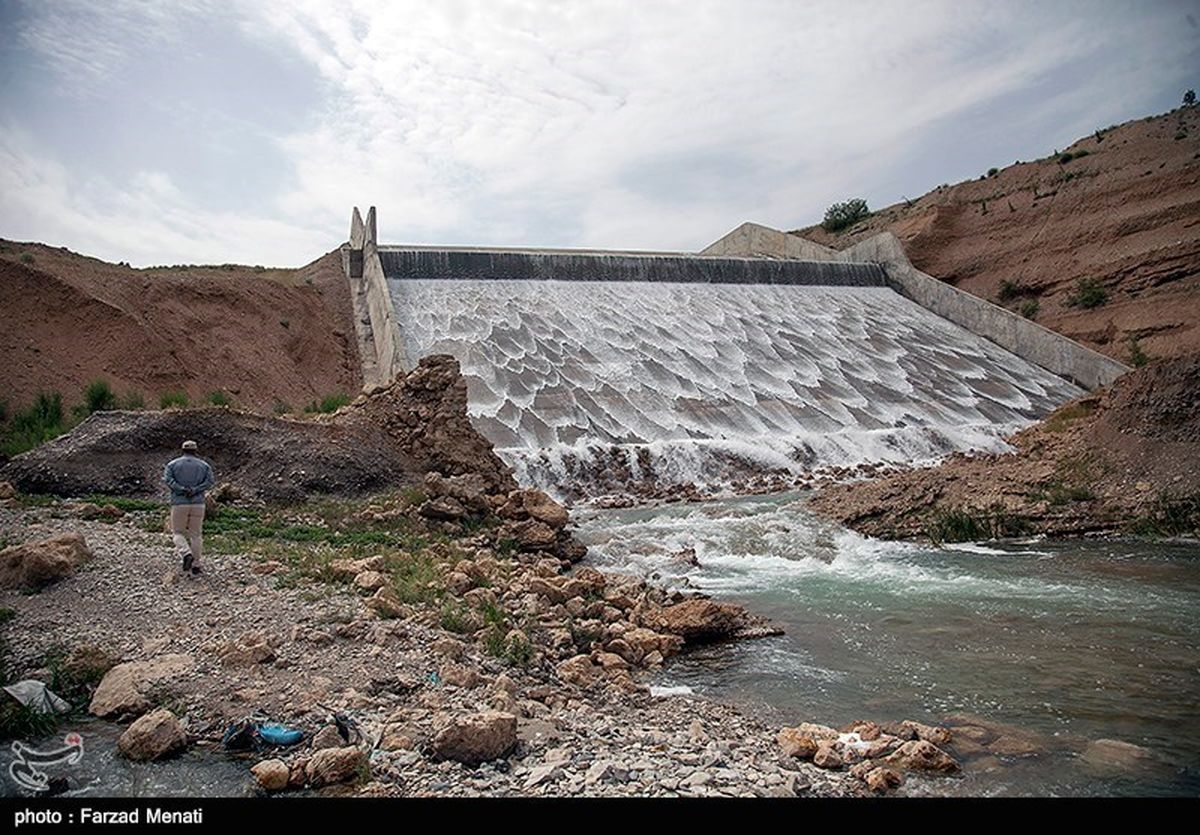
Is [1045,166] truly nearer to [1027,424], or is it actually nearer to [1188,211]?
[1188,211]

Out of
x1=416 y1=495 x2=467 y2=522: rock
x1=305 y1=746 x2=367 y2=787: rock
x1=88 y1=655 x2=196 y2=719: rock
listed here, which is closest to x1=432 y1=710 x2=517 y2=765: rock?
x1=305 y1=746 x2=367 y2=787: rock

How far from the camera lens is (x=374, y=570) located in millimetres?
6777

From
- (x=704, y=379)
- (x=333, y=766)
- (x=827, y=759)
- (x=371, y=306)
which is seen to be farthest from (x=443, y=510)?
(x=371, y=306)

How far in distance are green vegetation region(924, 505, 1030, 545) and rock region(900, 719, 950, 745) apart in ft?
21.0

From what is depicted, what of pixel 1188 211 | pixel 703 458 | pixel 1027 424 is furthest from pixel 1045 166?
pixel 703 458

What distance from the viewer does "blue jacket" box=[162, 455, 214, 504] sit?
661cm

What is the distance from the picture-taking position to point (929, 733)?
4.32m

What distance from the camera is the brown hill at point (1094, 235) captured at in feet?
78.7

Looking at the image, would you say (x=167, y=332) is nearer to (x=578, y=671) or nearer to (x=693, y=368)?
(x=693, y=368)

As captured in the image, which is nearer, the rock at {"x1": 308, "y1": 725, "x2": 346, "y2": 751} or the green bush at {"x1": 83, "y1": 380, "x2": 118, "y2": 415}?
the rock at {"x1": 308, "y1": 725, "x2": 346, "y2": 751}

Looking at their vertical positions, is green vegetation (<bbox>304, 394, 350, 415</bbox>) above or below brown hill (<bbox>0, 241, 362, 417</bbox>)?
below

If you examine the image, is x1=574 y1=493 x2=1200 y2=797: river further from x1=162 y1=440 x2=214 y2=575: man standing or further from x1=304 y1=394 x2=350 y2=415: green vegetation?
x1=304 y1=394 x2=350 y2=415: green vegetation

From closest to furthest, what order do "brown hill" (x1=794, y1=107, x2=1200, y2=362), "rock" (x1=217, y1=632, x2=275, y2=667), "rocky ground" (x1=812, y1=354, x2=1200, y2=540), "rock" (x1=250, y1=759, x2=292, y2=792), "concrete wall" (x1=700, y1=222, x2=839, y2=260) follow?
"rock" (x1=250, y1=759, x2=292, y2=792) < "rock" (x1=217, y1=632, x2=275, y2=667) < "rocky ground" (x1=812, y1=354, x2=1200, y2=540) < "brown hill" (x1=794, y1=107, x2=1200, y2=362) < "concrete wall" (x1=700, y1=222, x2=839, y2=260)

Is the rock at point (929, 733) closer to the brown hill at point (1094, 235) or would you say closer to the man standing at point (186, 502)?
the man standing at point (186, 502)
